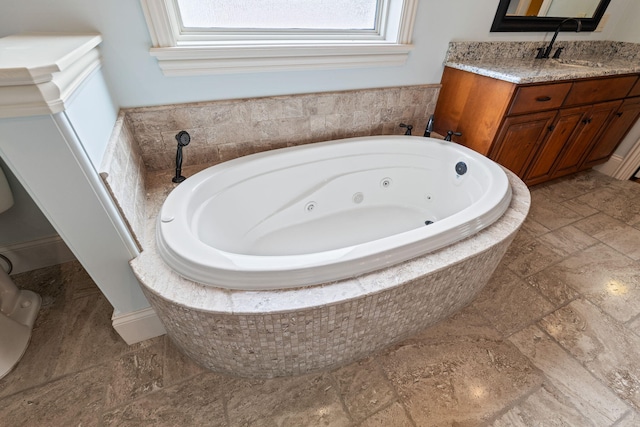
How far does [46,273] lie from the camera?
151cm

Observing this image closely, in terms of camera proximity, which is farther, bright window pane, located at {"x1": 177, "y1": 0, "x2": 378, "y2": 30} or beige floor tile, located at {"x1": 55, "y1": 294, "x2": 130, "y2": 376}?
bright window pane, located at {"x1": 177, "y1": 0, "x2": 378, "y2": 30}

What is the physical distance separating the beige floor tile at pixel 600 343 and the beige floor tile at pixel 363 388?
0.83 meters

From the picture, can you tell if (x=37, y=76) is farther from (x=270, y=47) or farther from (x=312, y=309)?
(x=270, y=47)

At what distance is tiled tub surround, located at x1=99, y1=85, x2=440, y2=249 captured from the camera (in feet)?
3.74

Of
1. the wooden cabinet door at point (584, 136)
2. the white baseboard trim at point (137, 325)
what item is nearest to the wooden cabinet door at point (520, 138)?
the wooden cabinet door at point (584, 136)

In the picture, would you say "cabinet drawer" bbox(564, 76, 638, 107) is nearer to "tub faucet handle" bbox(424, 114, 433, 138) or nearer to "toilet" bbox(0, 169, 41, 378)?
"tub faucet handle" bbox(424, 114, 433, 138)

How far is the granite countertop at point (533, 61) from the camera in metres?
1.59

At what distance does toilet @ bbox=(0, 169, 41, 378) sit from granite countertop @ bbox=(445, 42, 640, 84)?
2.37m

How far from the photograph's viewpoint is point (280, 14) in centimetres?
140

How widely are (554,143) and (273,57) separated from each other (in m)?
1.94

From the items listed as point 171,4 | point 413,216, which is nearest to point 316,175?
point 413,216

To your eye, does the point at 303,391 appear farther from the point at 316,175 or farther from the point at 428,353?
the point at 316,175

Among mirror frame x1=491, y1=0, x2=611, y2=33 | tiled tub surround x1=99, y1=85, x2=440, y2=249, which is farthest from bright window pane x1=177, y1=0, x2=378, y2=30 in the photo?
mirror frame x1=491, y1=0, x2=611, y2=33

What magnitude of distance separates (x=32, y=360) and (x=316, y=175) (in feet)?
4.80
